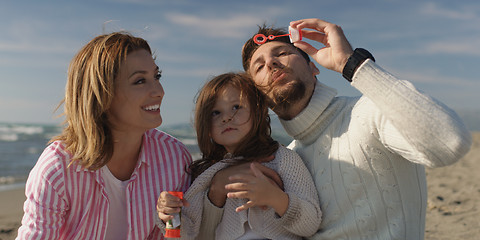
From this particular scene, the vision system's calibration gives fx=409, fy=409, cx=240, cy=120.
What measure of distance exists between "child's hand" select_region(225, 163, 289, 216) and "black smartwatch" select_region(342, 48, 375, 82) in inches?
29.2

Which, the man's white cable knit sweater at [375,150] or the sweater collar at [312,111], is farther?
the sweater collar at [312,111]

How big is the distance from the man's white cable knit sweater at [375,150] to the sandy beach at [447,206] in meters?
2.40

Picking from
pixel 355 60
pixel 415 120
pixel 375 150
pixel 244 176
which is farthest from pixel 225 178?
pixel 415 120

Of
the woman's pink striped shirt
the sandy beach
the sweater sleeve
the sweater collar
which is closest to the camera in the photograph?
the sweater sleeve

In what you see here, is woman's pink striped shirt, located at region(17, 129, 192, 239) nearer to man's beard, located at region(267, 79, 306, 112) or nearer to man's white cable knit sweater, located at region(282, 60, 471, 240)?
man's beard, located at region(267, 79, 306, 112)

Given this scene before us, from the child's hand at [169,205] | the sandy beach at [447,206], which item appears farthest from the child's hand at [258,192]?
the sandy beach at [447,206]

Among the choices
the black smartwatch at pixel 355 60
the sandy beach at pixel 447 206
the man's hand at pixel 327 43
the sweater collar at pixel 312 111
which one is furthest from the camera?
the sandy beach at pixel 447 206

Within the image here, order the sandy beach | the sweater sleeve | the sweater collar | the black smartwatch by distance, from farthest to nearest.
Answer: the sandy beach
the sweater collar
the black smartwatch
the sweater sleeve

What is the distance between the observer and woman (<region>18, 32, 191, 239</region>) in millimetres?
2480

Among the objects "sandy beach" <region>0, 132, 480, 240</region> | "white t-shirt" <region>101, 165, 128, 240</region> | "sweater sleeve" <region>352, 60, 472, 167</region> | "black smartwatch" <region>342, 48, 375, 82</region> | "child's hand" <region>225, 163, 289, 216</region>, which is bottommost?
"sandy beach" <region>0, 132, 480, 240</region>

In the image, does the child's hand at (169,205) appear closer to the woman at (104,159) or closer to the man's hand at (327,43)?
the woman at (104,159)

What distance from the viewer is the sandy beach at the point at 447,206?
181 inches

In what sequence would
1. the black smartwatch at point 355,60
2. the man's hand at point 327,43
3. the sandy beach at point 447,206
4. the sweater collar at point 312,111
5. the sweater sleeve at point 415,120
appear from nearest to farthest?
the sweater sleeve at point 415,120 < the black smartwatch at point 355,60 < the man's hand at point 327,43 < the sweater collar at point 312,111 < the sandy beach at point 447,206

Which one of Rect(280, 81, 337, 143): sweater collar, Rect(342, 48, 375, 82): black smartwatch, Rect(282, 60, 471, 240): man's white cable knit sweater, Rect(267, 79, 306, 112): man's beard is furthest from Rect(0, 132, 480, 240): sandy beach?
Rect(342, 48, 375, 82): black smartwatch
